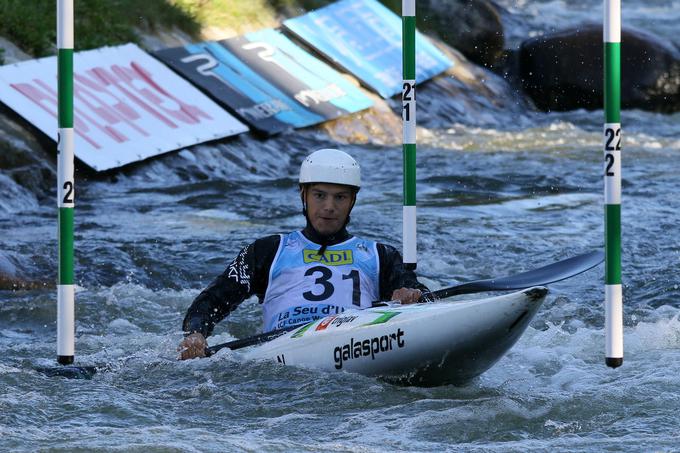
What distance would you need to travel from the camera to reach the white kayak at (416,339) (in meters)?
5.01

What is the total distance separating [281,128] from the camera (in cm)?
1326

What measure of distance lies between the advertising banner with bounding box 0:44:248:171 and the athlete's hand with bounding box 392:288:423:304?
19.2 feet

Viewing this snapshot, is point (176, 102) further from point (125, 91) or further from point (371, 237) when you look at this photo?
point (371, 237)

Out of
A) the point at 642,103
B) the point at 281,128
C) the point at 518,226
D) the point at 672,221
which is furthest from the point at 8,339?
the point at 642,103

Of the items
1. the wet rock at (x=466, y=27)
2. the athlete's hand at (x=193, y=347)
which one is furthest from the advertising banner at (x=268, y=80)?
the athlete's hand at (x=193, y=347)

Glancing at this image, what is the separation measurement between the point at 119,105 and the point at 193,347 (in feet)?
22.4

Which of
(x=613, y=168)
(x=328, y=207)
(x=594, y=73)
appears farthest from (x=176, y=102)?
(x=613, y=168)

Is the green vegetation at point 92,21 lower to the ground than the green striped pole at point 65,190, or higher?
higher

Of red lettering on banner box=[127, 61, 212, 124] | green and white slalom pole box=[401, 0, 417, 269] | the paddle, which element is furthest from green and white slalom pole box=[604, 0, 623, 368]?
red lettering on banner box=[127, 61, 212, 124]

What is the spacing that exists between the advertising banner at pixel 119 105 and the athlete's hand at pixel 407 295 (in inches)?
230

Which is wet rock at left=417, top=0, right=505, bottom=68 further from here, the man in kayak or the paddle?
the paddle

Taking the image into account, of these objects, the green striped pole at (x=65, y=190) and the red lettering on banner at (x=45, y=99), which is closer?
the green striped pole at (x=65, y=190)

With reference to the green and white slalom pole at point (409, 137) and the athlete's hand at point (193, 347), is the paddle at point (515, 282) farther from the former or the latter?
the green and white slalom pole at point (409, 137)

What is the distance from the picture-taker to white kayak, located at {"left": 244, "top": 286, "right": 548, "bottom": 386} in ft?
16.4
